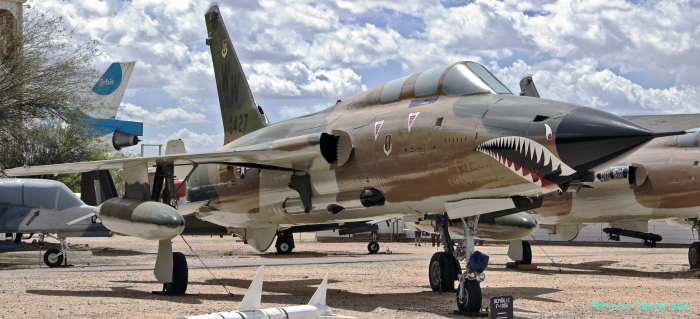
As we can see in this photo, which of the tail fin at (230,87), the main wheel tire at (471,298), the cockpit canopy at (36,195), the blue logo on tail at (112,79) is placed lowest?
the main wheel tire at (471,298)

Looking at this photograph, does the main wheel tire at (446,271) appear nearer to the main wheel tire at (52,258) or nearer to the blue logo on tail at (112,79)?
the main wheel tire at (52,258)

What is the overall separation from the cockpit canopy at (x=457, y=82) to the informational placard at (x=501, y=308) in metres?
3.13

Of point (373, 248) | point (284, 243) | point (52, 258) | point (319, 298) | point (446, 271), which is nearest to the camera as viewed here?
point (319, 298)

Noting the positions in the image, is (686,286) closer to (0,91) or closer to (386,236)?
(0,91)

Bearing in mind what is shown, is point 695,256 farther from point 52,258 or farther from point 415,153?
→ point 52,258

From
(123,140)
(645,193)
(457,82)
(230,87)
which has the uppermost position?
(230,87)

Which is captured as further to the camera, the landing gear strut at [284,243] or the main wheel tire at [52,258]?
the landing gear strut at [284,243]

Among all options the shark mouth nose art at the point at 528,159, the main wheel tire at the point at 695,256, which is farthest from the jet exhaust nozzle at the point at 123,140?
the main wheel tire at the point at 695,256

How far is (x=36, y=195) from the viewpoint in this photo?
60.3ft

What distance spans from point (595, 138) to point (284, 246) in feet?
68.9

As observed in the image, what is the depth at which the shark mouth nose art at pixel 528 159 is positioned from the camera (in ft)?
24.7

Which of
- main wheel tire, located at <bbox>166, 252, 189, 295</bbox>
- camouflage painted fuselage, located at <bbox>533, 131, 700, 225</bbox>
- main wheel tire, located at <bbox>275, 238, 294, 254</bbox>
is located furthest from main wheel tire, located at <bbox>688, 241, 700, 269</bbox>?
main wheel tire, located at <bbox>275, 238, 294, 254</bbox>

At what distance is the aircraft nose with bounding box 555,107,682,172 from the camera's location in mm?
7227

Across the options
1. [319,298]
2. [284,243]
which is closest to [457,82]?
[319,298]
